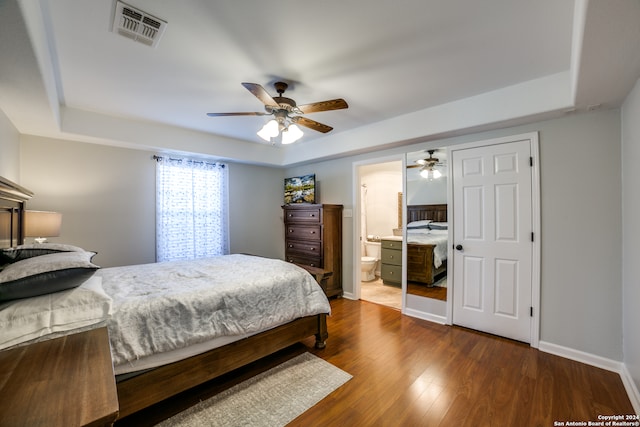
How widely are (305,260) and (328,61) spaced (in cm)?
309

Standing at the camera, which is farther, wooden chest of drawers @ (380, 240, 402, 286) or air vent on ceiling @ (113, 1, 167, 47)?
wooden chest of drawers @ (380, 240, 402, 286)

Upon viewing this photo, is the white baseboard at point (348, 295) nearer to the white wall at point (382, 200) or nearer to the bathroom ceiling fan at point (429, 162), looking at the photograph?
the bathroom ceiling fan at point (429, 162)

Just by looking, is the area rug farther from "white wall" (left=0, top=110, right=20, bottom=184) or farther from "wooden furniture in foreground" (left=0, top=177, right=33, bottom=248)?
"white wall" (left=0, top=110, right=20, bottom=184)

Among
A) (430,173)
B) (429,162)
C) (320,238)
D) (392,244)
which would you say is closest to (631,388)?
(430,173)

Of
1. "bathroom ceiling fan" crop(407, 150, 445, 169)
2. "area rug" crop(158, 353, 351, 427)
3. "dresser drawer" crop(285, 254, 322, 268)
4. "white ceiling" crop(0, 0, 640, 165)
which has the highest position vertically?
"white ceiling" crop(0, 0, 640, 165)

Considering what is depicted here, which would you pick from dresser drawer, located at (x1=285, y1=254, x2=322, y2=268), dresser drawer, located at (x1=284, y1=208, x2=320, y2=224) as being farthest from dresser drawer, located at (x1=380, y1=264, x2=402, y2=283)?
dresser drawer, located at (x1=284, y1=208, x2=320, y2=224)

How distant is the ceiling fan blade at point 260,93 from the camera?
1.98 metres

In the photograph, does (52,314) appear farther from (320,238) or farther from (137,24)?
(320,238)

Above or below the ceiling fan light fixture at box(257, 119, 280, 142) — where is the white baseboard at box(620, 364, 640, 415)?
below

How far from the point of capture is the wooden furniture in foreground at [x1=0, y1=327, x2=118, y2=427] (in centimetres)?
73

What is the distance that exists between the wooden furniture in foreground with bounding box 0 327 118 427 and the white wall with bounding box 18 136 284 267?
2799 mm

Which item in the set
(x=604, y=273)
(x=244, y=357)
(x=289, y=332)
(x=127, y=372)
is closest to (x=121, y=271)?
(x=127, y=372)

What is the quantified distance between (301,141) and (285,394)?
12.1 feet

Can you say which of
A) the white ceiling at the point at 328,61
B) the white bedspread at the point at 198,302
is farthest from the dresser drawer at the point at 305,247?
the white ceiling at the point at 328,61
